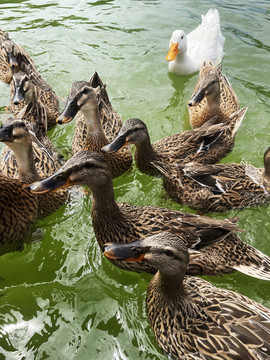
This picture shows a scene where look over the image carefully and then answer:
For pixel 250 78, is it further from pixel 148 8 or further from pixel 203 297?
pixel 203 297

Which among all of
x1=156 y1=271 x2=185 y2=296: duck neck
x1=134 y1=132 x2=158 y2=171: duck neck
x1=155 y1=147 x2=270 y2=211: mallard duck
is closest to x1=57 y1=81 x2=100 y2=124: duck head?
x1=134 y1=132 x2=158 y2=171: duck neck

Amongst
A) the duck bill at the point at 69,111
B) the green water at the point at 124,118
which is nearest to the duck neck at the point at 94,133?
the duck bill at the point at 69,111

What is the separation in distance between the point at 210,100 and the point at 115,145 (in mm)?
1777

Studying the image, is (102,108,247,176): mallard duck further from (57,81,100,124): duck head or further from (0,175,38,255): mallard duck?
(0,175,38,255): mallard duck

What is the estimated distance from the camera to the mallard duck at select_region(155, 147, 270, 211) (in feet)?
13.0

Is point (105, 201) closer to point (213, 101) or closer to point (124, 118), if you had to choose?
point (213, 101)

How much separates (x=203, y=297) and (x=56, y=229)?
6.01 feet

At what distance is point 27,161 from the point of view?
3.75m

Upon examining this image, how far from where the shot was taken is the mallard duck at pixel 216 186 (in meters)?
3.96

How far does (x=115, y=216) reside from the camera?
3.41 meters

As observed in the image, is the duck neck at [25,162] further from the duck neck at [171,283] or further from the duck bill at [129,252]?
the duck neck at [171,283]

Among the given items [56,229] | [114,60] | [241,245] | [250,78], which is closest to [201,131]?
[241,245]

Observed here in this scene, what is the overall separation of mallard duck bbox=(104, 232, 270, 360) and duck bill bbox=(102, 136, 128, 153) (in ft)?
4.44

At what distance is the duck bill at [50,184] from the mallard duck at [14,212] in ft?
1.13
